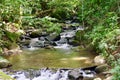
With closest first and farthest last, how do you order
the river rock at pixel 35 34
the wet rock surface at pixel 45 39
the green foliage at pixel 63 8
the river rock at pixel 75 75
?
the river rock at pixel 75 75, the wet rock surface at pixel 45 39, the river rock at pixel 35 34, the green foliage at pixel 63 8

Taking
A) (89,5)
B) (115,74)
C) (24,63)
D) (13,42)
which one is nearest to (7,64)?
(24,63)

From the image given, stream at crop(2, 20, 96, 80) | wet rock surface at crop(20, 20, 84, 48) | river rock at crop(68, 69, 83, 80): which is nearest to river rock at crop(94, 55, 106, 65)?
stream at crop(2, 20, 96, 80)

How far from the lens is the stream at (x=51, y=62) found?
29.1 feet

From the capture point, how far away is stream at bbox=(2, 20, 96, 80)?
8.88m

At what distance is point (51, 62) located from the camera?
33.3 feet

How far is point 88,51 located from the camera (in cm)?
1191

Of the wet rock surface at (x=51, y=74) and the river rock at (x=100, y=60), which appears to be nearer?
the wet rock surface at (x=51, y=74)

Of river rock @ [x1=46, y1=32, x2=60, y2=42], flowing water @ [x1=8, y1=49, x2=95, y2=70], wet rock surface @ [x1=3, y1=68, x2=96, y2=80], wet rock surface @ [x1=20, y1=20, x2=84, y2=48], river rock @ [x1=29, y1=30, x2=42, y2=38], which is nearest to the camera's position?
wet rock surface @ [x1=3, y1=68, x2=96, y2=80]

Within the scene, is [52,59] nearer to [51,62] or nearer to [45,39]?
[51,62]

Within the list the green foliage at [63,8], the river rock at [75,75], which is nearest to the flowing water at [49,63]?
the river rock at [75,75]

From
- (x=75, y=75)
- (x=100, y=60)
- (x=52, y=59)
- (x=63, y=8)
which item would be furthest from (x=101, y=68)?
(x=63, y=8)

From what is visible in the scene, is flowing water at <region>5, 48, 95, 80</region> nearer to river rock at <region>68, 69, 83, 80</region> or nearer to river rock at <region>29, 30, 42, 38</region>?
river rock at <region>68, 69, 83, 80</region>

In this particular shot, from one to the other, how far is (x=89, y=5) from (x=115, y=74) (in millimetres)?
7374

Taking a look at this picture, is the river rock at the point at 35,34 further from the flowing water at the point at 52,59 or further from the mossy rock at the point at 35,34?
the flowing water at the point at 52,59
